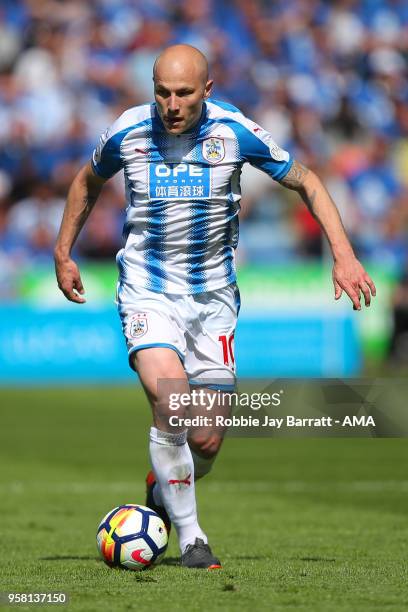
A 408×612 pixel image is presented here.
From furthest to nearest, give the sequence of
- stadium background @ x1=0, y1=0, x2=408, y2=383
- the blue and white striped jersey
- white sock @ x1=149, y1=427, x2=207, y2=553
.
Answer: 1. stadium background @ x1=0, y1=0, x2=408, y2=383
2. the blue and white striped jersey
3. white sock @ x1=149, y1=427, x2=207, y2=553

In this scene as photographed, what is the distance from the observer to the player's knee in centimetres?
558

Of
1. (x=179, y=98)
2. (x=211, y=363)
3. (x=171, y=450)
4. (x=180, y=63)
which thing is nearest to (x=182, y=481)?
(x=171, y=450)

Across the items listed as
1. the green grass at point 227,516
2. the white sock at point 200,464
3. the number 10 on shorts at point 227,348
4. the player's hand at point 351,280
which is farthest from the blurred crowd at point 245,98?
the player's hand at point 351,280

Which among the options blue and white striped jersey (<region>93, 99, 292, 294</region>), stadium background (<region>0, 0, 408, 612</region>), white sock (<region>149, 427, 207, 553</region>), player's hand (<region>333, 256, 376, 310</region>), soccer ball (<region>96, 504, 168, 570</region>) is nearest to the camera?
player's hand (<region>333, 256, 376, 310</region>)

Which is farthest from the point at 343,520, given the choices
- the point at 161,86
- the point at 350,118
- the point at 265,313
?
the point at 350,118

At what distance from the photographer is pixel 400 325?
60.8ft

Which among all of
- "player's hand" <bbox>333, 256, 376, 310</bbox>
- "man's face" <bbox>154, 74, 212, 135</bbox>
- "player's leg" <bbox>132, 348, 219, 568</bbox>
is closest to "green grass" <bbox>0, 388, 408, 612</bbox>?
"player's leg" <bbox>132, 348, 219, 568</bbox>

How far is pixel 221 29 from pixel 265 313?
5926mm

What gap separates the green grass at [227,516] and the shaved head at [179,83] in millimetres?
1955

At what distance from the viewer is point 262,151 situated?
5.45 metres

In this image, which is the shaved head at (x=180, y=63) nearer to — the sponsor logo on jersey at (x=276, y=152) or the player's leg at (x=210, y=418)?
the sponsor logo on jersey at (x=276, y=152)

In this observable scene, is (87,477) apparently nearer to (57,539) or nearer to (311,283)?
(57,539)

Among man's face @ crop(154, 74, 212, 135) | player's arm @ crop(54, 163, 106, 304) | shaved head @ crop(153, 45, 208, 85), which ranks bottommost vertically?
player's arm @ crop(54, 163, 106, 304)

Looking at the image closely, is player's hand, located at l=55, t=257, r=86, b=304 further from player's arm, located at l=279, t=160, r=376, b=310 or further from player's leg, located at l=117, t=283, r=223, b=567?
player's arm, located at l=279, t=160, r=376, b=310
